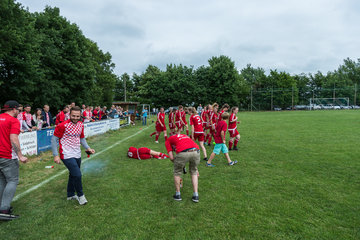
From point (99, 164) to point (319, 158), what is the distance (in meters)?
7.61

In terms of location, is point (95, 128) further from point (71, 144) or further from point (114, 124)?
point (71, 144)

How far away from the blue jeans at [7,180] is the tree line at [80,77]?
17.1 meters

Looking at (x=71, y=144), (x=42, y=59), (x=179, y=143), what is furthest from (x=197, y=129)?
(x=42, y=59)

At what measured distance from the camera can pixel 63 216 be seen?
153 inches

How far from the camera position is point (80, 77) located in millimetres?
28641

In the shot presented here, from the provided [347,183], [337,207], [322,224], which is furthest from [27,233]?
[347,183]

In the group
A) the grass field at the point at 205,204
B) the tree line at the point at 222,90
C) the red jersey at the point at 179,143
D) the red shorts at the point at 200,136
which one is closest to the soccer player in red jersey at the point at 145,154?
the grass field at the point at 205,204

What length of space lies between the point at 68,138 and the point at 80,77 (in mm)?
27460

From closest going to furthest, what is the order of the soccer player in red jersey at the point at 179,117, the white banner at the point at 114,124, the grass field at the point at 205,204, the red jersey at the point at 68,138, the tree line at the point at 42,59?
the grass field at the point at 205,204
the red jersey at the point at 68,138
the soccer player in red jersey at the point at 179,117
the white banner at the point at 114,124
the tree line at the point at 42,59

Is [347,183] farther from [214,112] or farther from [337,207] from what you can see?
[214,112]

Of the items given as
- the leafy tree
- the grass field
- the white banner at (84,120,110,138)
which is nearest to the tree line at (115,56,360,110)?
the leafy tree

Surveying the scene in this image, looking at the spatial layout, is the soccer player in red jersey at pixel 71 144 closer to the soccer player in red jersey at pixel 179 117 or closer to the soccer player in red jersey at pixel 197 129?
the soccer player in red jersey at pixel 197 129

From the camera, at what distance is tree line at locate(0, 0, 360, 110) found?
19.7m

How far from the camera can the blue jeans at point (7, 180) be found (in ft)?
12.6
